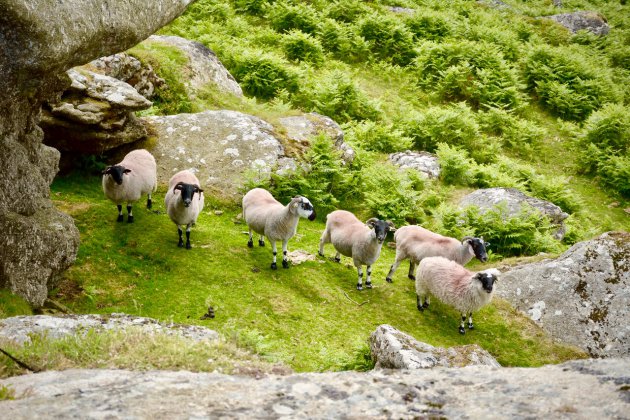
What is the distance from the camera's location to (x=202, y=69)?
19.9 m

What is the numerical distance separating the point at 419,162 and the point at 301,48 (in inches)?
430

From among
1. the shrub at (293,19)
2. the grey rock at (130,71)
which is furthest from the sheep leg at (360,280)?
the shrub at (293,19)

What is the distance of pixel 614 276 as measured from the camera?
38.4 feet

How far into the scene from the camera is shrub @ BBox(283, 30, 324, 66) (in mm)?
26562

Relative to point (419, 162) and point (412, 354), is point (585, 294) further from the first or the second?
point (419, 162)

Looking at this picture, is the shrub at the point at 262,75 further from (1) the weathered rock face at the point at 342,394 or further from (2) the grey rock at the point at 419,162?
(1) the weathered rock face at the point at 342,394

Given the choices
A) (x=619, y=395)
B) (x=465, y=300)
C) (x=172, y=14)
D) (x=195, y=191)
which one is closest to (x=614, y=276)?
(x=465, y=300)

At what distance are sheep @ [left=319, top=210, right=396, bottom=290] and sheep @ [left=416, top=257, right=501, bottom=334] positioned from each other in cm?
123

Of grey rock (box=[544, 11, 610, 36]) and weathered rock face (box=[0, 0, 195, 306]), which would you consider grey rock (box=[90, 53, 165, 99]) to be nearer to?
weathered rock face (box=[0, 0, 195, 306])

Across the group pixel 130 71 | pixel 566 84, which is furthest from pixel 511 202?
pixel 566 84

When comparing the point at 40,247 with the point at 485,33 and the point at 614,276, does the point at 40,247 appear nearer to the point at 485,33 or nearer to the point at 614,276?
the point at 614,276

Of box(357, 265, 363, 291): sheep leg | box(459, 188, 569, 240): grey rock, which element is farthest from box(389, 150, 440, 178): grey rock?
box(357, 265, 363, 291): sheep leg

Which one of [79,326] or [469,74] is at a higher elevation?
[469,74]

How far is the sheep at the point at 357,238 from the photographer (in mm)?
12195
